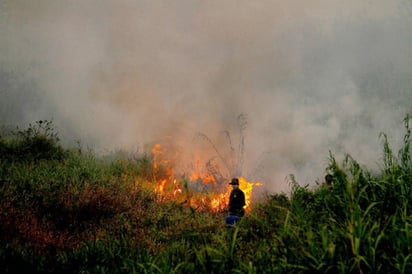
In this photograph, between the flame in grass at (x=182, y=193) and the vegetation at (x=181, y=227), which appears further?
the flame in grass at (x=182, y=193)

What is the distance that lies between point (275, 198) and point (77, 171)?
9196 millimetres

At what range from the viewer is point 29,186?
12.2 meters

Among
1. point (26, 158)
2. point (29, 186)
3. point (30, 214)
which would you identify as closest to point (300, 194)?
point (30, 214)

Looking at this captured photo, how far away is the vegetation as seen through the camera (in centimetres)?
399

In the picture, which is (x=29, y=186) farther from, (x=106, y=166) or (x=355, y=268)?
(x=355, y=268)

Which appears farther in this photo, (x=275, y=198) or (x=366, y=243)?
(x=275, y=198)

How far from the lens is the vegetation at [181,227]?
3.99 meters

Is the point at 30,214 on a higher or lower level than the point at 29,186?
lower

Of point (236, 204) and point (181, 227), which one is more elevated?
point (236, 204)

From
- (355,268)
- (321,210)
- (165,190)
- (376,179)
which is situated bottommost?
(355,268)

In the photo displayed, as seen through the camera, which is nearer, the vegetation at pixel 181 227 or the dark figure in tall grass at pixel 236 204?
the vegetation at pixel 181 227

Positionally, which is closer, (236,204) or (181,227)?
(181,227)

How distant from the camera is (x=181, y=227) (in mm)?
9883

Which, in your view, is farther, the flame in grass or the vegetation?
the flame in grass
